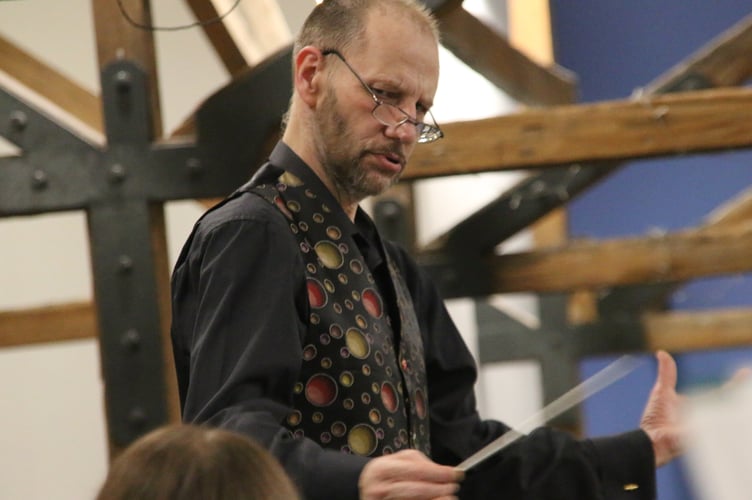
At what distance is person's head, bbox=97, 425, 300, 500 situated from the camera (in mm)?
1090

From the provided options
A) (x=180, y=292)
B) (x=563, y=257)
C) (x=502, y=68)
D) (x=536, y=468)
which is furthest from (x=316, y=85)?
(x=563, y=257)

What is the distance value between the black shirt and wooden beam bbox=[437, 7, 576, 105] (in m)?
1.72

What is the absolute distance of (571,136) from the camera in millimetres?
3520

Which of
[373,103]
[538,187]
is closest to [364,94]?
[373,103]

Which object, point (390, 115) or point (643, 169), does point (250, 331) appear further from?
point (643, 169)

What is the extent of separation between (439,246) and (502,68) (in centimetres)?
60

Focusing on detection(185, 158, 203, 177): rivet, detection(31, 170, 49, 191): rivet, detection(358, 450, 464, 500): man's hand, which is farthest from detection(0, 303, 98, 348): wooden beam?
detection(358, 450, 464, 500): man's hand

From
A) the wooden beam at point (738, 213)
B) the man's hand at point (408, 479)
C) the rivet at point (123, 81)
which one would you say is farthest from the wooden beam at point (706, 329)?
the man's hand at point (408, 479)

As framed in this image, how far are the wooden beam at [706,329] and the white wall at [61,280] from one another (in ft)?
3.01

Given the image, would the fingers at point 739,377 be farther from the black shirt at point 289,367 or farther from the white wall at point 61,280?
the white wall at point 61,280

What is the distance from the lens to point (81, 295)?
6672 mm

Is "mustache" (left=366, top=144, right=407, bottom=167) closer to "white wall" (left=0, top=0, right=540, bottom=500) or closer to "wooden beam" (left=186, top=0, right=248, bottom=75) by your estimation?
"wooden beam" (left=186, top=0, right=248, bottom=75)

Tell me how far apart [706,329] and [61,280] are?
302 cm

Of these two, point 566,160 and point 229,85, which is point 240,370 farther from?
point 566,160
